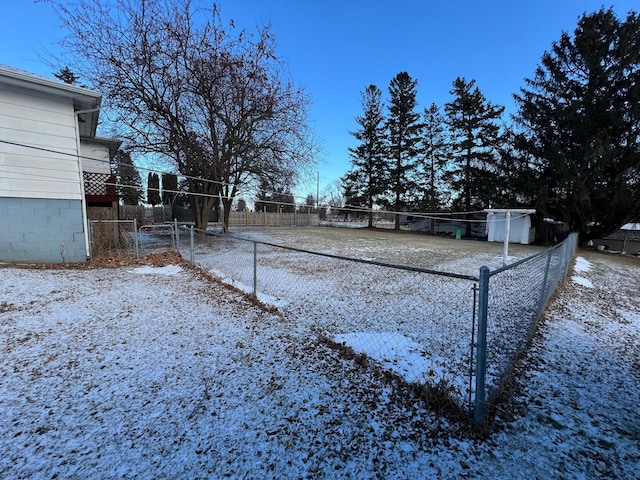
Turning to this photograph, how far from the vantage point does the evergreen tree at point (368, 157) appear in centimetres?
2791

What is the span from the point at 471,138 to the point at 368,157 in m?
9.45

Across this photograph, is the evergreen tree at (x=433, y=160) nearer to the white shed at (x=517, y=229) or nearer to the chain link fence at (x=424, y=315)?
the white shed at (x=517, y=229)

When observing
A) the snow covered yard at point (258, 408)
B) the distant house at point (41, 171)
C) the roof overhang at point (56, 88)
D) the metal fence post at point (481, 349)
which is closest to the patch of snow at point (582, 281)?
the snow covered yard at point (258, 408)

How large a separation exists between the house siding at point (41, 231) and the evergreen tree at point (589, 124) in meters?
20.6

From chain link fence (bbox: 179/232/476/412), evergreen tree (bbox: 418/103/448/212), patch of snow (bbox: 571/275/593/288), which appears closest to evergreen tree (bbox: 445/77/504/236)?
evergreen tree (bbox: 418/103/448/212)

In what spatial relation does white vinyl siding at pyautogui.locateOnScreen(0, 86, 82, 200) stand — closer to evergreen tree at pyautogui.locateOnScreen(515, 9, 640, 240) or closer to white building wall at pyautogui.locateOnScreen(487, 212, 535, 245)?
white building wall at pyautogui.locateOnScreen(487, 212, 535, 245)

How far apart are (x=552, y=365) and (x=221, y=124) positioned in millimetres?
12247

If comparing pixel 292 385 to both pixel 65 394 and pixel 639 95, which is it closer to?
pixel 65 394

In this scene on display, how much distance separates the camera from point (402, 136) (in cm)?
2695

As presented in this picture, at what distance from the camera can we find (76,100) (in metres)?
7.22

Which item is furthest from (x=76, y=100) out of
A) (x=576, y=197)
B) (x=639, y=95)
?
(x=639, y=95)

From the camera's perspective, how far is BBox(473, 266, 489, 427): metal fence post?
6.07 feet

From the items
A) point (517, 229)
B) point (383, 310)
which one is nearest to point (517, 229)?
point (517, 229)

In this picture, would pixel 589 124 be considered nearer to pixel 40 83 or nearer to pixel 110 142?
pixel 40 83
